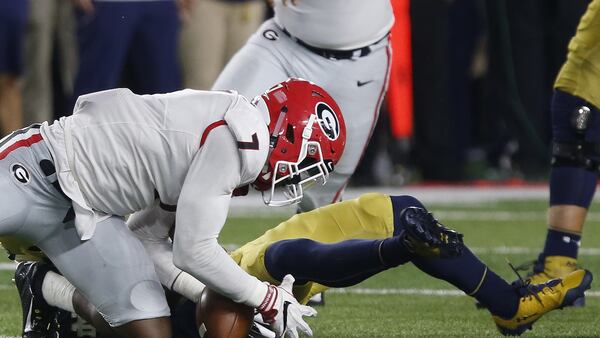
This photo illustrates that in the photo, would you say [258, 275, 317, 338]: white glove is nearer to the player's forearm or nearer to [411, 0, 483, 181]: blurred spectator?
the player's forearm

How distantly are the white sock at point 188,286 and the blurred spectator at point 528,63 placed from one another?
6.02 metres

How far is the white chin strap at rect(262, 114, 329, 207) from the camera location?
3.98m

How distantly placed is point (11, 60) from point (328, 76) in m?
3.78

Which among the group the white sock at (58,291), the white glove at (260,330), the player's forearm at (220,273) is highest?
the player's forearm at (220,273)

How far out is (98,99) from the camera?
412cm

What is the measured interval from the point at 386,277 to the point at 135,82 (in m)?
2.56

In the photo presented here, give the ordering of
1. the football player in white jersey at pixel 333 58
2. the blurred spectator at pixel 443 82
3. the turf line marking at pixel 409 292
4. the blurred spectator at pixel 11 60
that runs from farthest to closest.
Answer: the blurred spectator at pixel 443 82 → the blurred spectator at pixel 11 60 → the turf line marking at pixel 409 292 → the football player in white jersey at pixel 333 58

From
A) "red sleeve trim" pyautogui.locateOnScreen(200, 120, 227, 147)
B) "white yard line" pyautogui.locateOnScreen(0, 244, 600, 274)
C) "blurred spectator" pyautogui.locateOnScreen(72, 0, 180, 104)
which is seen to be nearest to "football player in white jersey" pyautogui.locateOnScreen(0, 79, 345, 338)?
"red sleeve trim" pyautogui.locateOnScreen(200, 120, 227, 147)

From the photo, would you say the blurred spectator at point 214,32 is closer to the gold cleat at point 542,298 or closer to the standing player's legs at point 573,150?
the standing player's legs at point 573,150

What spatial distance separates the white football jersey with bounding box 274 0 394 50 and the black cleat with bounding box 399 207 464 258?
1470 mm

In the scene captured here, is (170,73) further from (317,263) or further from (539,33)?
(317,263)

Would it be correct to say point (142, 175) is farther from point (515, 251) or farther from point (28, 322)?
point (515, 251)

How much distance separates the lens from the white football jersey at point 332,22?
520cm

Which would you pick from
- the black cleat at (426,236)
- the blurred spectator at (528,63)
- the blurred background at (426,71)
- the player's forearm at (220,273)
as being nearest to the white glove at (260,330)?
the player's forearm at (220,273)
